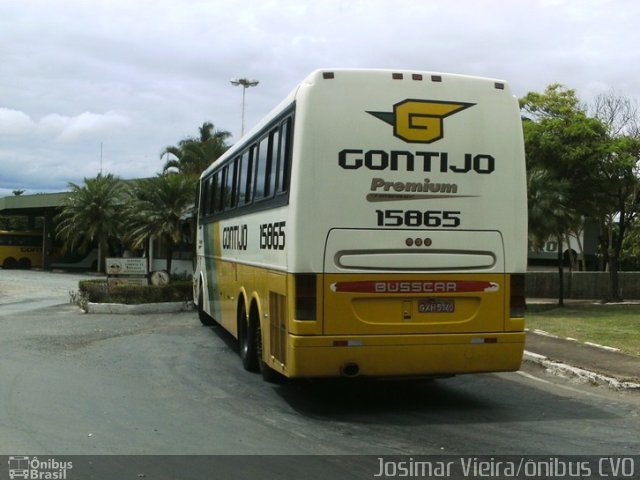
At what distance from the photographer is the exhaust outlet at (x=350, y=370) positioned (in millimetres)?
7148

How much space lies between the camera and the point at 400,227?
731 centimetres

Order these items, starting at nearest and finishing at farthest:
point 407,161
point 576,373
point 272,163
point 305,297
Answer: point 305,297, point 407,161, point 272,163, point 576,373

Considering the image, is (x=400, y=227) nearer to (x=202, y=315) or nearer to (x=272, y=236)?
(x=272, y=236)

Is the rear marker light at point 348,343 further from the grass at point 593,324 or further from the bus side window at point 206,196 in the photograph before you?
the bus side window at point 206,196

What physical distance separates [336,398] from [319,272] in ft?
6.35

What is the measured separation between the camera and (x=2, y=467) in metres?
5.47

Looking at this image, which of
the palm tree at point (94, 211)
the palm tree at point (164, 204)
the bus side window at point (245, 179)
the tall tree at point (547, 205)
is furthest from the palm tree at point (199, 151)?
the bus side window at point (245, 179)

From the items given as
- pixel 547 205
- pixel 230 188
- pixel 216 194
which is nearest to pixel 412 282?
pixel 230 188

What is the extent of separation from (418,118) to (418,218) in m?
1.09

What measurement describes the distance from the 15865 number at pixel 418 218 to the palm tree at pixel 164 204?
15.9m


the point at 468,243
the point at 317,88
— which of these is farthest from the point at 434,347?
the point at 317,88

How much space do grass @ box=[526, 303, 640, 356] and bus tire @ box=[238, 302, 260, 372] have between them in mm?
6383

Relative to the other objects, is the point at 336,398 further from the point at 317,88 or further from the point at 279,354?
the point at 317,88

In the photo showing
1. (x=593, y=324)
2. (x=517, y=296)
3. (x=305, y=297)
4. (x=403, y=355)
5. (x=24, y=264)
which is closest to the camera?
(x=305, y=297)
